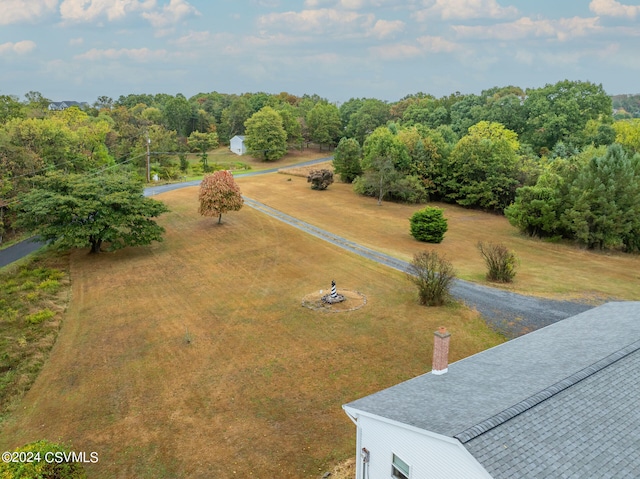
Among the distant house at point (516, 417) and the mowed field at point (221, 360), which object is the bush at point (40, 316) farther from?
the distant house at point (516, 417)

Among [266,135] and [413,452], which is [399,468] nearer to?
[413,452]

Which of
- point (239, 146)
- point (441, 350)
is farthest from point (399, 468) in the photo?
point (239, 146)

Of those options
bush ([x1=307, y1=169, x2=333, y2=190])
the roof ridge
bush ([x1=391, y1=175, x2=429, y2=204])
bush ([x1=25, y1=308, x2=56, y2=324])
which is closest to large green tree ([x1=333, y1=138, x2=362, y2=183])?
bush ([x1=307, y1=169, x2=333, y2=190])

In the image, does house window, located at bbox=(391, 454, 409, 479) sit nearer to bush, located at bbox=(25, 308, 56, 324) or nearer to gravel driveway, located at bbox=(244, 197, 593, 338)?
gravel driveway, located at bbox=(244, 197, 593, 338)

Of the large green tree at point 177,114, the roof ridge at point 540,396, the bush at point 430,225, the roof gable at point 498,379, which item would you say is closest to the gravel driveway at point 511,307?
the roof gable at point 498,379

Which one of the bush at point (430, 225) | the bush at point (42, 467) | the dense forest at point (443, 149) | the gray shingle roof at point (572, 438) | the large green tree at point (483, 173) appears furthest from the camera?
the large green tree at point (483, 173)

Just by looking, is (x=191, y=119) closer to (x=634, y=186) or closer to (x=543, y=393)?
(x=634, y=186)

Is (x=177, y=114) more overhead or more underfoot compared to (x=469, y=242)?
more overhead
